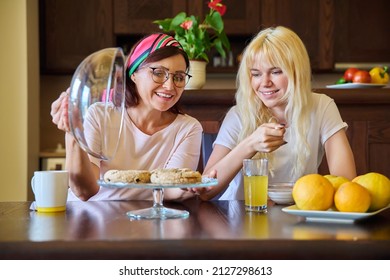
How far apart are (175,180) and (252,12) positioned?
2829mm

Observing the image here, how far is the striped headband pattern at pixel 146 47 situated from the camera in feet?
5.22

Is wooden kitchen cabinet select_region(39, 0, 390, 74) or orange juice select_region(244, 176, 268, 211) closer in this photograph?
orange juice select_region(244, 176, 268, 211)

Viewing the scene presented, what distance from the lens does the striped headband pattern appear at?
159cm

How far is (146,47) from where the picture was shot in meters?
1.60

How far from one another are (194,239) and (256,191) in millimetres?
372

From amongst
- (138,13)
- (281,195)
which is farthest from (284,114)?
(138,13)

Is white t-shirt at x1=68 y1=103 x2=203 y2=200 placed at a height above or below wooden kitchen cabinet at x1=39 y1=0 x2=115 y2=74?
below

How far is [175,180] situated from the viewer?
1131 mm

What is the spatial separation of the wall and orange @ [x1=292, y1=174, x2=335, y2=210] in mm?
2609

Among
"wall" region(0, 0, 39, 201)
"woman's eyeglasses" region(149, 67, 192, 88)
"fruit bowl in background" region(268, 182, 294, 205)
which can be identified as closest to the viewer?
"fruit bowl in background" region(268, 182, 294, 205)

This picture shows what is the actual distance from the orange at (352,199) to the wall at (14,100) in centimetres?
266

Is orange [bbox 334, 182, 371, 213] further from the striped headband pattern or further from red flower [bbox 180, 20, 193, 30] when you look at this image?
red flower [bbox 180, 20, 193, 30]

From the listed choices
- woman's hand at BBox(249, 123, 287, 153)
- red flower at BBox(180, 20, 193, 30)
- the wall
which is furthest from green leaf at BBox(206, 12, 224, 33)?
the wall

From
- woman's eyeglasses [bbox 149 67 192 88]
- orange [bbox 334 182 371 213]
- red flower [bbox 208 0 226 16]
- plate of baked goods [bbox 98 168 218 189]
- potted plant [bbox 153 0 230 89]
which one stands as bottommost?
orange [bbox 334 182 371 213]
